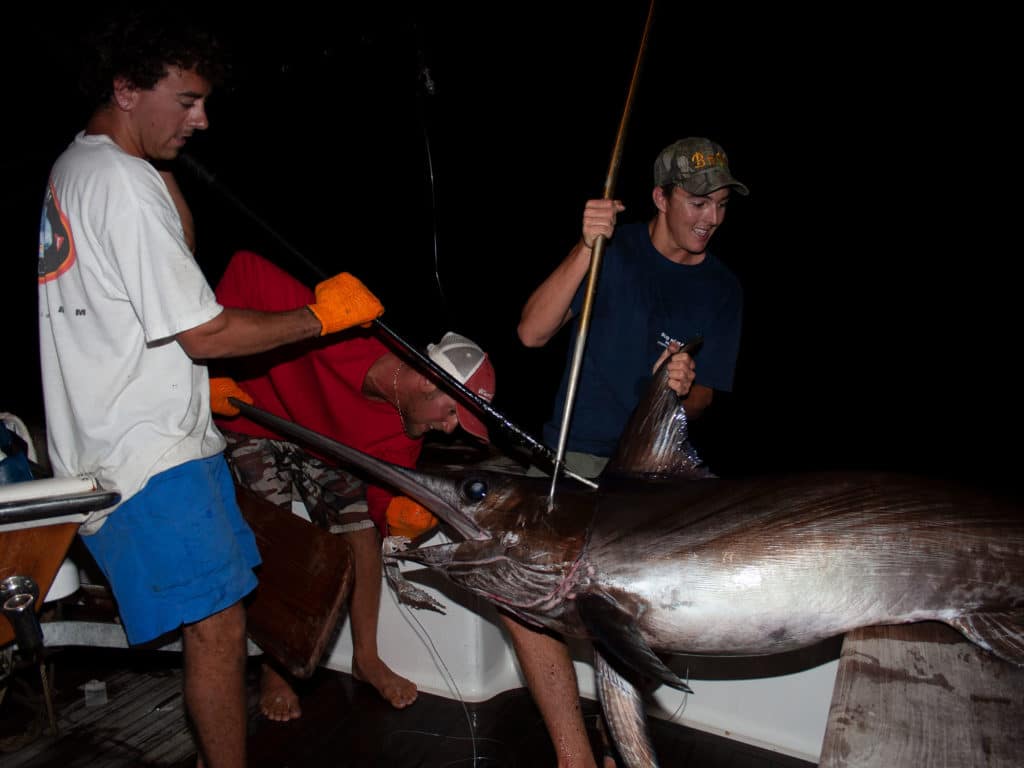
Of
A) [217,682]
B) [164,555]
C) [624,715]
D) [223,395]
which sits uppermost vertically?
[223,395]

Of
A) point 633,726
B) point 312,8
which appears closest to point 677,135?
point 312,8

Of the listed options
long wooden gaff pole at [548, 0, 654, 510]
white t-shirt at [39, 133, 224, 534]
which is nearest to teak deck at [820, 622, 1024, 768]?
long wooden gaff pole at [548, 0, 654, 510]

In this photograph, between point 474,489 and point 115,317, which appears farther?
point 474,489

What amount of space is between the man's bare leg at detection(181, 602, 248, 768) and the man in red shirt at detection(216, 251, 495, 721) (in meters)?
0.78

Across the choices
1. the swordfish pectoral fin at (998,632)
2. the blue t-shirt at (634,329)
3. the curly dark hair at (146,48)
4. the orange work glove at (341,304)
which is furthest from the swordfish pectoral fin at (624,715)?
the curly dark hair at (146,48)

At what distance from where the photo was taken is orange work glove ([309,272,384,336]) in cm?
194

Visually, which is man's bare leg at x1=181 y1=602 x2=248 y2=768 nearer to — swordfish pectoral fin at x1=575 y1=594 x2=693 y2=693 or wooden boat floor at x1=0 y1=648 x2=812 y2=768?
wooden boat floor at x1=0 y1=648 x2=812 y2=768

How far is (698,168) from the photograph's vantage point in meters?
2.23

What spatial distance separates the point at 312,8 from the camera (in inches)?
228

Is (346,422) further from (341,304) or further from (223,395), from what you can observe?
(341,304)

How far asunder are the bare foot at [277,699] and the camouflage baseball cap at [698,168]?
8.05 feet

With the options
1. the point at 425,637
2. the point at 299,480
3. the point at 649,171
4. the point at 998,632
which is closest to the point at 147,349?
the point at 299,480

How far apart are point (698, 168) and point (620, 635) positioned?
5.15 feet

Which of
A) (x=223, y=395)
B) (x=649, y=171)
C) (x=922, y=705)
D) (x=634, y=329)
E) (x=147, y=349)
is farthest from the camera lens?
(x=649, y=171)
